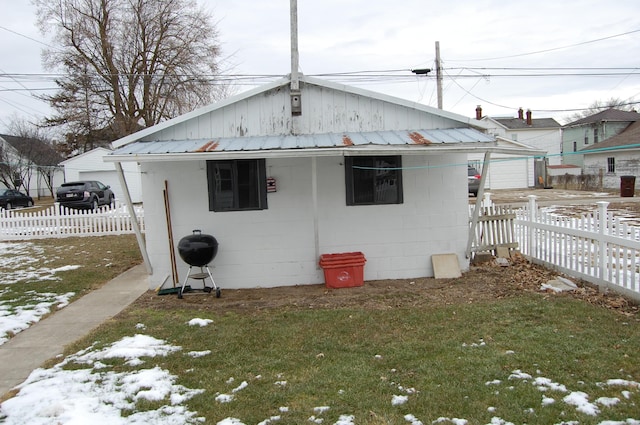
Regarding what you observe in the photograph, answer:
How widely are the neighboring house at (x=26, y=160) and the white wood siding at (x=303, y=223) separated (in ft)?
116

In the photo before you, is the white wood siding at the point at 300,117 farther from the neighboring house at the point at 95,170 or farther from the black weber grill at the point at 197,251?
the neighboring house at the point at 95,170

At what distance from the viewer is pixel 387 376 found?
13.7 feet

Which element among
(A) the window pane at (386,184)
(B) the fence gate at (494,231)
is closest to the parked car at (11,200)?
(A) the window pane at (386,184)

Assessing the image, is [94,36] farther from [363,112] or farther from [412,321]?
[412,321]

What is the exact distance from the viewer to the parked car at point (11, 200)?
94.1 ft

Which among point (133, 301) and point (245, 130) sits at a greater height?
point (245, 130)

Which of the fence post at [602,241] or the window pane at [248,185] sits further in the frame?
the window pane at [248,185]

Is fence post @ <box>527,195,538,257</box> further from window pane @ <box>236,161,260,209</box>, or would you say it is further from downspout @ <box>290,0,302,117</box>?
window pane @ <box>236,161,260,209</box>

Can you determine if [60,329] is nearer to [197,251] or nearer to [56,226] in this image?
[197,251]

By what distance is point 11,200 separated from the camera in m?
29.4

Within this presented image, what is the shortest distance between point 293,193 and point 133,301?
120 inches

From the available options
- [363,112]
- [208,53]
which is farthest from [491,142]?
[208,53]

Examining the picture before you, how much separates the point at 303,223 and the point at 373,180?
1.41 metres

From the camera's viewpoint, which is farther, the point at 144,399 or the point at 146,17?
the point at 146,17
